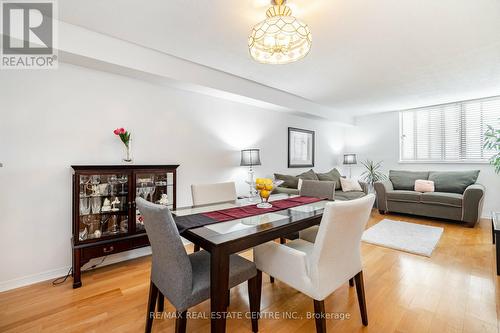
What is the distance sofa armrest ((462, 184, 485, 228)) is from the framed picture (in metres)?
2.68

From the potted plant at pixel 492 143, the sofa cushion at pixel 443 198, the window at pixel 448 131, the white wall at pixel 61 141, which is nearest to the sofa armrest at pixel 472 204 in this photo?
the sofa cushion at pixel 443 198

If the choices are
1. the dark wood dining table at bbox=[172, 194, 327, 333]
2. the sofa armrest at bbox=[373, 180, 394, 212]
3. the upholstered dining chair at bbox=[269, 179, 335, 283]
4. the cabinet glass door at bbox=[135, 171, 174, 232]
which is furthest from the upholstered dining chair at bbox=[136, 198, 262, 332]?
the sofa armrest at bbox=[373, 180, 394, 212]

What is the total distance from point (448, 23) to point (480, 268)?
2472 millimetres

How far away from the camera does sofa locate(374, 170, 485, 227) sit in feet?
12.4

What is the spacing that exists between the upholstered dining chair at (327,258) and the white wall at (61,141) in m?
1.97

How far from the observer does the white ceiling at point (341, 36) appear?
70.1 inches

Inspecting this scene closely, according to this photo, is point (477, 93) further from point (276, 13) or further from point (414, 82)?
point (276, 13)

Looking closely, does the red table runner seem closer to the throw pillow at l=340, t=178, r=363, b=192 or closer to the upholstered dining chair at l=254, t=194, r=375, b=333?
the upholstered dining chair at l=254, t=194, r=375, b=333

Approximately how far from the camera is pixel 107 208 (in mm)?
2385

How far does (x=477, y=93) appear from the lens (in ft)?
13.1

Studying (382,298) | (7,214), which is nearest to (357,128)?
(382,298)

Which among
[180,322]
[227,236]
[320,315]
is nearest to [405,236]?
[320,315]

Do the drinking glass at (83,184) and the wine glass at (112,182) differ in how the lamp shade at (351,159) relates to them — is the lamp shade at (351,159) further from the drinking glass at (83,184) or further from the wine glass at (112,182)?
the drinking glass at (83,184)

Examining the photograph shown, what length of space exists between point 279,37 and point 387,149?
5010 mm
